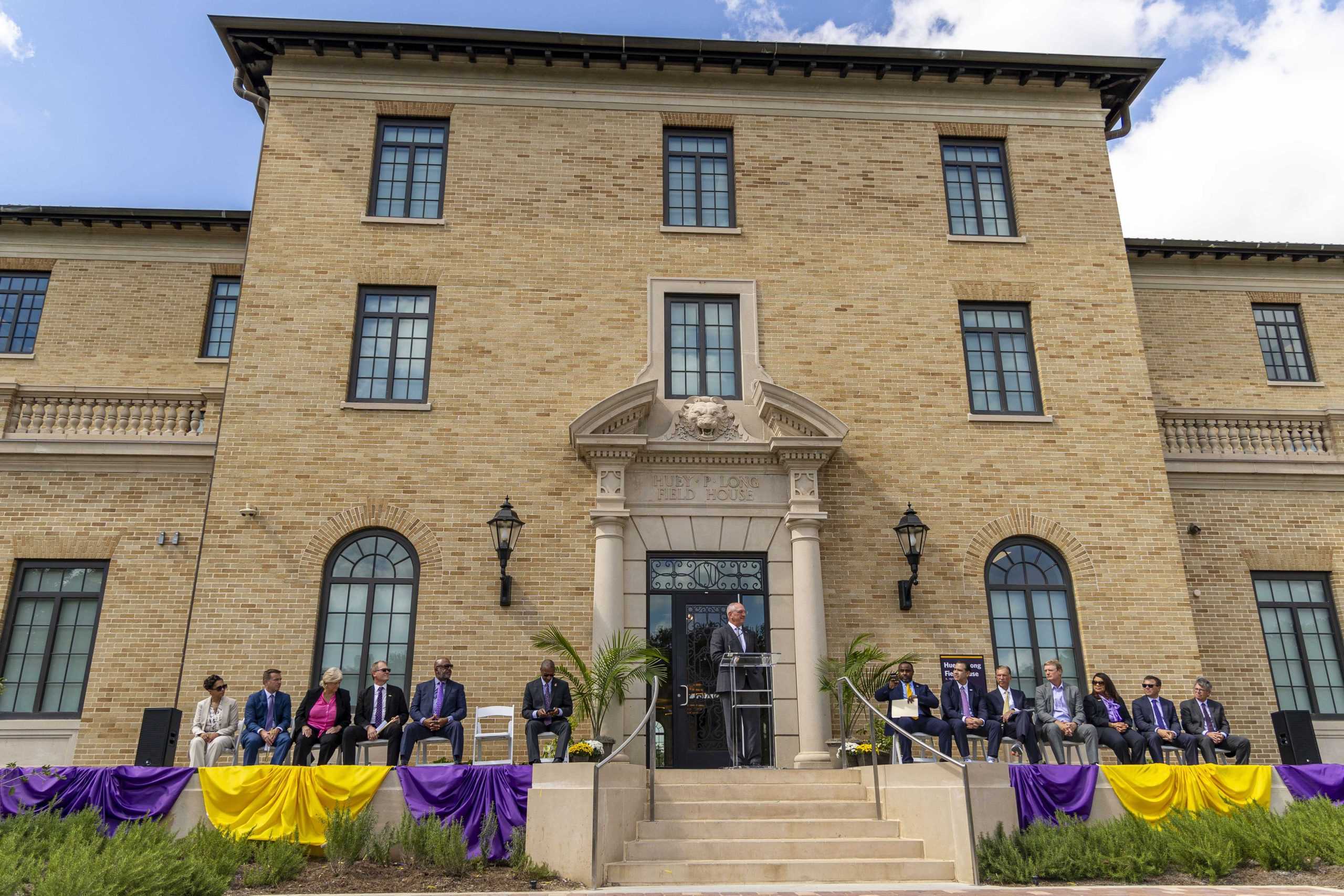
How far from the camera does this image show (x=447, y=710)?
1206cm

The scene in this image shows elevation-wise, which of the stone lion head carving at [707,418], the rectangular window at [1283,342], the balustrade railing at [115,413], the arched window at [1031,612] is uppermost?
the rectangular window at [1283,342]

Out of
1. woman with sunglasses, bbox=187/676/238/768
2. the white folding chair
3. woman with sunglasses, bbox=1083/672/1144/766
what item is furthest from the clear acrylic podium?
woman with sunglasses, bbox=187/676/238/768

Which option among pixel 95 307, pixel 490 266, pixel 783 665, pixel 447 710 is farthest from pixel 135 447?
pixel 783 665

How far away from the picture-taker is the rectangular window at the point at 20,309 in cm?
1800

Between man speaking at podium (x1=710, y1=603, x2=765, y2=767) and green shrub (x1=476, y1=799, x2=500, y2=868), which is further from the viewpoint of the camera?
man speaking at podium (x1=710, y1=603, x2=765, y2=767)

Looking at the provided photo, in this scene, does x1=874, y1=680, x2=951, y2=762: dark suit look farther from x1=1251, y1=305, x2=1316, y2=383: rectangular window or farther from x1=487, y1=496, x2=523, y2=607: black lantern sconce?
x1=1251, y1=305, x2=1316, y2=383: rectangular window

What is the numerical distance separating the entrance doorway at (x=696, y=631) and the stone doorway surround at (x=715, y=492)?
21 cm

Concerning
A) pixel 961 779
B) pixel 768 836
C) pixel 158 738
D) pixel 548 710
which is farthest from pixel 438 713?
pixel 961 779

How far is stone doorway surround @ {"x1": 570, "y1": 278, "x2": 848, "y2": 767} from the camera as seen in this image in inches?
543

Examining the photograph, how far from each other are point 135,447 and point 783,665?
34.5 ft

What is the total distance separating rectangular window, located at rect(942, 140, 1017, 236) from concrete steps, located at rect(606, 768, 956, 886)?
9701mm

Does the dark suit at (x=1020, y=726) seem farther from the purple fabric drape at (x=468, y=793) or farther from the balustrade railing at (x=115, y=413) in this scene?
the balustrade railing at (x=115, y=413)

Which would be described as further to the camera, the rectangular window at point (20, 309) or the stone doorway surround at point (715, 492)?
the rectangular window at point (20, 309)

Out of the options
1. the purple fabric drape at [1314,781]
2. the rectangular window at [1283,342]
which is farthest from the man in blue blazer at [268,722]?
the rectangular window at [1283,342]
